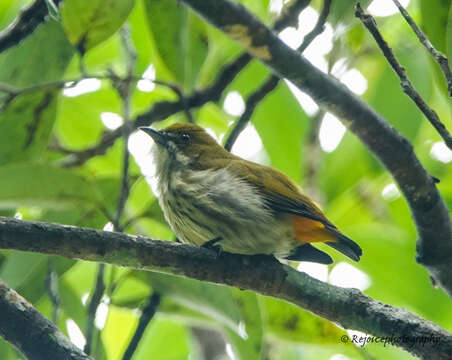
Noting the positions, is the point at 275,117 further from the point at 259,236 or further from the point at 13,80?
the point at 13,80

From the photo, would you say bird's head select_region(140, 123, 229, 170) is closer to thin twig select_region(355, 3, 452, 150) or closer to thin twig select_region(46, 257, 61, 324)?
thin twig select_region(46, 257, 61, 324)

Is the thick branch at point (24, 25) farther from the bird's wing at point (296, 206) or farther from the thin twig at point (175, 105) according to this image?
the bird's wing at point (296, 206)

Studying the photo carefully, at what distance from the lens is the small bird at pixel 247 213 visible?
3.66 metres

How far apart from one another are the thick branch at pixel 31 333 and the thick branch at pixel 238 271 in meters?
0.26

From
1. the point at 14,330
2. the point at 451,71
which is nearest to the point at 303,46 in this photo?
the point at 451,71

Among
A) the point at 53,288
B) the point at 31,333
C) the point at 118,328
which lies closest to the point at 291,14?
the point at 53,288

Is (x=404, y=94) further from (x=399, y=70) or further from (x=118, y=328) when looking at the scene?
(x=118, y=328)

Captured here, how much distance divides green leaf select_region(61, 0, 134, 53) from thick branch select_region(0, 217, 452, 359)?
89 centimetres

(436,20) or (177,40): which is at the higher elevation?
(436,20)

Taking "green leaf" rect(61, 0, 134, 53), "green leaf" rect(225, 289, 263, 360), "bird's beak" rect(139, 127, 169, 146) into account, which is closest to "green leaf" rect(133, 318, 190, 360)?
"bird's beak" rect(139, 127, 169, 146)

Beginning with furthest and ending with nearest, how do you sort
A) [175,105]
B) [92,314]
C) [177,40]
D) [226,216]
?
[175,105]
[226,216]
[177,40]
[92,314]

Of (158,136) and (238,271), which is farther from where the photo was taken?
(158,136)

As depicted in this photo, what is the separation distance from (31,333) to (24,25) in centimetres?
146

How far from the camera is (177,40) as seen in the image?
11.0 ft
